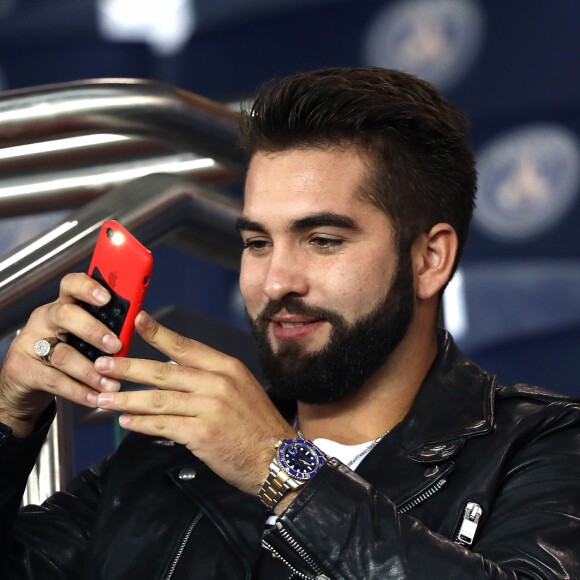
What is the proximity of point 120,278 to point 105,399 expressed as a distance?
0.44ft

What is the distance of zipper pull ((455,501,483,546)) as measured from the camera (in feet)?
4.06

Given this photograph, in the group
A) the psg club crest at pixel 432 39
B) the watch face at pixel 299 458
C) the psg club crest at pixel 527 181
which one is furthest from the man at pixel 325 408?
the psg club crest at pixel 432 39

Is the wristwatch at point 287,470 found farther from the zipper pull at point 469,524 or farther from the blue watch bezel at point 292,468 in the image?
the zipper pull at point 469,524

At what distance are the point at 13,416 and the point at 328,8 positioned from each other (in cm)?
452

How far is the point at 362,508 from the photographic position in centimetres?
111

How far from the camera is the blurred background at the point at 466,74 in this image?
4816 mm

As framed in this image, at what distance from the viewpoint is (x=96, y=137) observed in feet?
4.91

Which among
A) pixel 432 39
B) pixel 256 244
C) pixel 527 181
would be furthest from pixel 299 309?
pixel 432 39

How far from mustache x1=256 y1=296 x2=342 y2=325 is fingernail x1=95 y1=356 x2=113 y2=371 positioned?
29cm

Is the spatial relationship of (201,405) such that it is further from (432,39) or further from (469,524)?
(432,39)

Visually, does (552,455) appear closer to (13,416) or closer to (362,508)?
(362,508)

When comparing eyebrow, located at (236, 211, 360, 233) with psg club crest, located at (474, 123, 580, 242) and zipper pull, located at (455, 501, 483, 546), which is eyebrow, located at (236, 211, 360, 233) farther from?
psg club crest, located at (474, 123, 580, 242)

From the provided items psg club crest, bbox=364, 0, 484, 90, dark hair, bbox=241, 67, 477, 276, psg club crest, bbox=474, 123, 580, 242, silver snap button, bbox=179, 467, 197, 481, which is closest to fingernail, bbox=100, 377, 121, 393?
silver snap button, bbox=179, 467, 197, 481

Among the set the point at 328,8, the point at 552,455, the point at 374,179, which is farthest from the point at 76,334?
the point at 328,8
